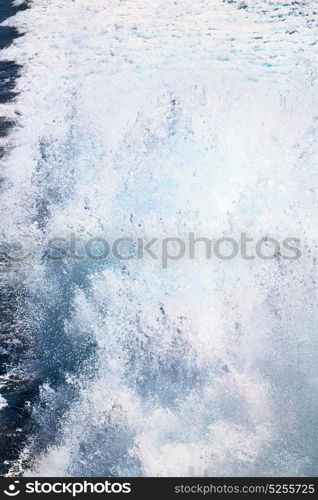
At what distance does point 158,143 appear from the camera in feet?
28.7

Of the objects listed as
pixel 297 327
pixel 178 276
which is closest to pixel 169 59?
pixel 178 276

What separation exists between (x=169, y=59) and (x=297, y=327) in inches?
335
